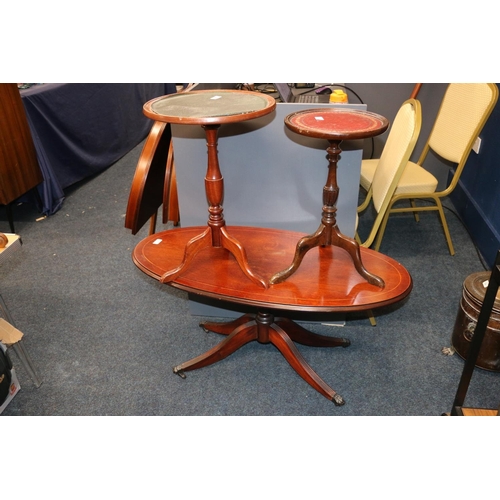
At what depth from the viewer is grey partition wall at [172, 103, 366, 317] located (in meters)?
1.55

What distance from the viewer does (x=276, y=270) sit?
134 centimetres

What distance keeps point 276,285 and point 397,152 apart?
2.79ft

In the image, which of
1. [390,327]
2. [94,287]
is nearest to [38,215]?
[94,287]

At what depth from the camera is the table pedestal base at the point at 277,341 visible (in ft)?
5.22

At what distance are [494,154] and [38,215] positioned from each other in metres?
2.85

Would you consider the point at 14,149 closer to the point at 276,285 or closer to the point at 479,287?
the point at 276,285

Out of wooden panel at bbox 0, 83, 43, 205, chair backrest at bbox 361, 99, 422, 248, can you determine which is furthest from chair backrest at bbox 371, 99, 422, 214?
wooden panel at bbox 0, 83, 43, 205

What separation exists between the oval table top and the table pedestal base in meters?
0.32

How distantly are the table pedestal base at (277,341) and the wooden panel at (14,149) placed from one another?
66.2 inches

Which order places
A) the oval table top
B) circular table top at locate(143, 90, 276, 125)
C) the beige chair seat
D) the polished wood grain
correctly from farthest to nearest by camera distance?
the beige chair seat → the polished wood grain → the oval table top → circular table top at locate(143, 90, 276, 125)

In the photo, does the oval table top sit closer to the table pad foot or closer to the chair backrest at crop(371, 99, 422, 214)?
the table pad foot

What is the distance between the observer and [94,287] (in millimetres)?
2244

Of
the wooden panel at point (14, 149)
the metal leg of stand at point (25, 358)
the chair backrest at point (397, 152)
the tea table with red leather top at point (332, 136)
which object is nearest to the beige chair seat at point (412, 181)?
the chair backrest at point (397, 152)

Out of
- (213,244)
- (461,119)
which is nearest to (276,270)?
(213,244)
